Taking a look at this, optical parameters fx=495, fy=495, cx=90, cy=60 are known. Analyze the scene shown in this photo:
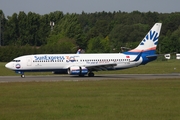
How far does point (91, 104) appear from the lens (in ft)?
80.1

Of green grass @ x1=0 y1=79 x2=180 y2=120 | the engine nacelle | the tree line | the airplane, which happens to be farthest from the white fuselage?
the tree line

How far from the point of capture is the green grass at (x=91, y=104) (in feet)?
67.6

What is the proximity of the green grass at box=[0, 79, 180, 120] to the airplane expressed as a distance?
19.0 meters

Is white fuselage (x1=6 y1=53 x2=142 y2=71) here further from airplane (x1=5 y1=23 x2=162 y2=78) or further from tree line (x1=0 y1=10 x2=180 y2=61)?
tree line (x1=0 y1=10 x2=180 y2=61)

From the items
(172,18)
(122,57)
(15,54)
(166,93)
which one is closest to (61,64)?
(122,57)

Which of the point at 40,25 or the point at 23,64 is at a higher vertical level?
the point at 40,25

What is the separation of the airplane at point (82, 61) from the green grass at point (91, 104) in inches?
749

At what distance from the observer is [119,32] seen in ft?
545

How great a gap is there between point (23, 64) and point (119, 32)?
116621 millimetres

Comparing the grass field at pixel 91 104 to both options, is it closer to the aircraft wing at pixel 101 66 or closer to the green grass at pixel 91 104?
the green grass at pixel 91 104

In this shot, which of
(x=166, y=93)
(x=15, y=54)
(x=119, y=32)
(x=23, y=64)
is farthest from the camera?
(x=119, y=32)

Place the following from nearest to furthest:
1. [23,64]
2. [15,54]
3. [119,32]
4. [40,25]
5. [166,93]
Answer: [166,93] < [23,64] < [15,54] < [40,25] < [119,32]

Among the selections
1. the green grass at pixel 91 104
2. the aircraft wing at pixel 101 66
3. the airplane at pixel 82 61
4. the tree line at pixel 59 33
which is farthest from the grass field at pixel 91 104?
the tree line at pixel 59 33

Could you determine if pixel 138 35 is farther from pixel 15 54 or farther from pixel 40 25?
pixel 15 54
